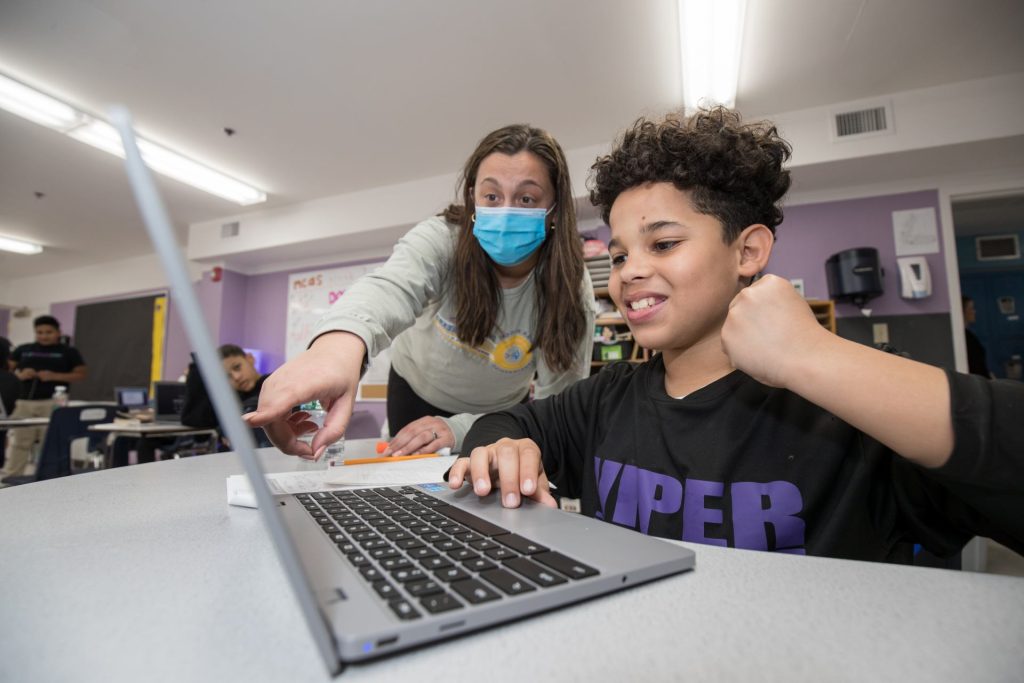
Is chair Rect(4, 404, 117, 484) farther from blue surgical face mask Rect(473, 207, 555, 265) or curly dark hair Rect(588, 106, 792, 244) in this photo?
curly dark hair Rect(588, 106, 792, 244)

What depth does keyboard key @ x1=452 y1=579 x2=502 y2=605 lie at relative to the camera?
0.96ft

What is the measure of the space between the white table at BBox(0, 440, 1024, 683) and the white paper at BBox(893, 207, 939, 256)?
377 cm

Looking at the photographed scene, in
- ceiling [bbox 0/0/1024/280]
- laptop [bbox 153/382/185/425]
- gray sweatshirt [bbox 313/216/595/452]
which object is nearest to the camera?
gray sweatshirt [bbox 313/216/595/452]

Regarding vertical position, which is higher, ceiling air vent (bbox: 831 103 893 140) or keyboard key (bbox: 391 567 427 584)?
ceiling air vent (bbox: 831 103 893 140)

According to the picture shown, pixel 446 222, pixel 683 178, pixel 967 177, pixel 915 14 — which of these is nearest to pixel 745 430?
pixel 683 178

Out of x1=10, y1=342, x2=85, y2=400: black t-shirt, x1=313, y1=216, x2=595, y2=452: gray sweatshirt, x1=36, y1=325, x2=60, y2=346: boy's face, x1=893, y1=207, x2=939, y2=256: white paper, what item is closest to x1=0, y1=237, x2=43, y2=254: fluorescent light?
x1=36, y1=325, x2=60, y2=346: boy's face

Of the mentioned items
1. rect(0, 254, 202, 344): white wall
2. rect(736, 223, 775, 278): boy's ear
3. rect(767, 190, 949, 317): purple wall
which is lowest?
rect(736, 223, 775, 278): boy's ear

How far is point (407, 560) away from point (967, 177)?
4365 mm

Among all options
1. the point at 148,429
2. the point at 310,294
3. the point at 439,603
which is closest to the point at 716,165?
the point at 439,603

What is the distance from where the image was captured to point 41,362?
4.73m

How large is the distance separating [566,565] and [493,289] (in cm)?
92

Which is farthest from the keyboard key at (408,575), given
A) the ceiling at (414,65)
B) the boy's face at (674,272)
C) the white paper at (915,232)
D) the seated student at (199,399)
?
the white paper at (915,232)

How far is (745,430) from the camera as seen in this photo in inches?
26.8

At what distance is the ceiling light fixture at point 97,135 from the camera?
3.04 meters
